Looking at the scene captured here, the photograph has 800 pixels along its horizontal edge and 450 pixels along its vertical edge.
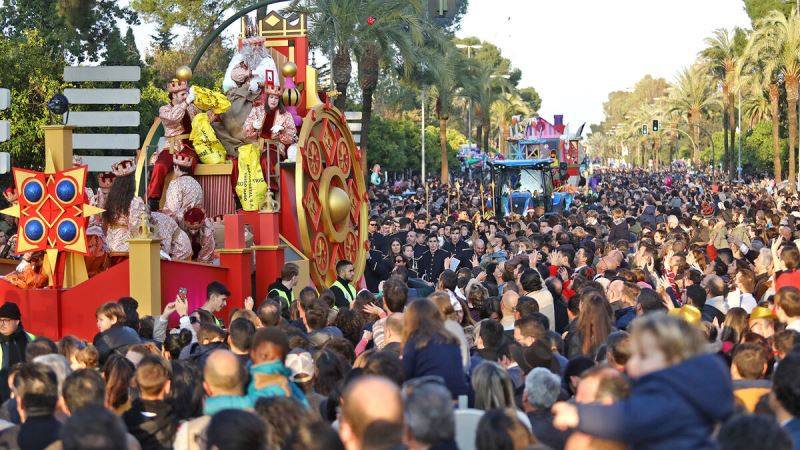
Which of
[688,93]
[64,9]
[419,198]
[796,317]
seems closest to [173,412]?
[796,317]

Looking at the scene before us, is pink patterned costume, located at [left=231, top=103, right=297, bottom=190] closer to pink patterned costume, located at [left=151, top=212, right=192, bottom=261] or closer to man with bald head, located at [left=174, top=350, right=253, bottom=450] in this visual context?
pink patterned costume, located at [left=151, top=212, right=192, bottom=261]

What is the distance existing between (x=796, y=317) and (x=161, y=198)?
29.7ft

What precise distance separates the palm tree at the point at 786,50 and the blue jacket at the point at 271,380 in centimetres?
4962

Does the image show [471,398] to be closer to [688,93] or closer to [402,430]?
[402,430]

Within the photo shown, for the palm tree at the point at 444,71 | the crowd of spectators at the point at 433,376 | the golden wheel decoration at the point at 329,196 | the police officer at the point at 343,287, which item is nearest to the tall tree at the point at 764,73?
the palm tree at the point at 444,71

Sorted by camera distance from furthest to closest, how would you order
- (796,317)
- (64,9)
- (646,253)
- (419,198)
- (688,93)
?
(688,93), (419,198), (64,9), (646,253), (796,317)

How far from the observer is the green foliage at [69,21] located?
3506cm

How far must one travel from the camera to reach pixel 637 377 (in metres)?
4.71

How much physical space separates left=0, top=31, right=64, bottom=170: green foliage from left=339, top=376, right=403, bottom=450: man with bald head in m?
23.2

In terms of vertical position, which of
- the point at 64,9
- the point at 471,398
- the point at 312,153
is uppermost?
the point at 64,9

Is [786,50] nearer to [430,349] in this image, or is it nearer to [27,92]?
[27,92]

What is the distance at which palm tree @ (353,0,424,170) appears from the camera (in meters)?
33.5

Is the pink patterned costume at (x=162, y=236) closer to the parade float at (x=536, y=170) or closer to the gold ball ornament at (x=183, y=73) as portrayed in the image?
the gold ball ornament at (x=183, y=73)

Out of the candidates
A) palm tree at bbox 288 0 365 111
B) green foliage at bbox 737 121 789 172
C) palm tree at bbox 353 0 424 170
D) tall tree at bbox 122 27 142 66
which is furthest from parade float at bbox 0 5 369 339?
green foliage at bbox 737 121 789 172
